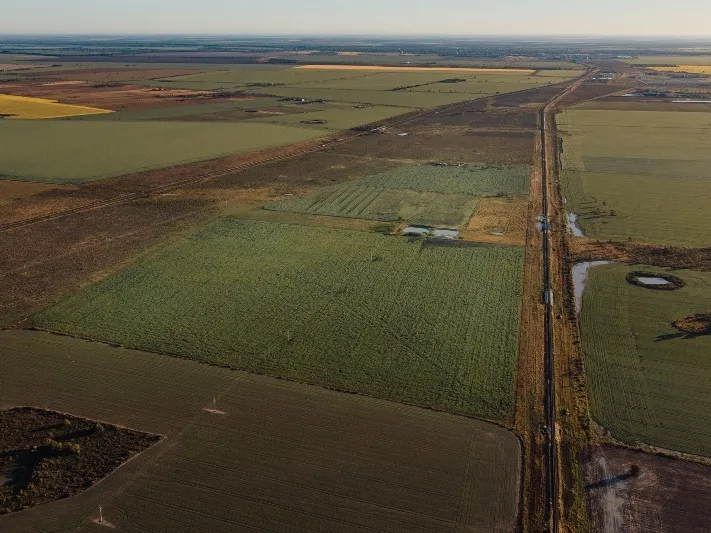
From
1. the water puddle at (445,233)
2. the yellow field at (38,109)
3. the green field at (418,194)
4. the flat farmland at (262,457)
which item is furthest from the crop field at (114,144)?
the flat farmland at (262,457)

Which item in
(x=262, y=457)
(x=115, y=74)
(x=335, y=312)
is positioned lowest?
(x=262, y=457)

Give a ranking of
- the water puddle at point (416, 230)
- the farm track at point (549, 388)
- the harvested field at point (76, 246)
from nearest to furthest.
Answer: the farm track at point (549, 388), the harvested field at point (76, 246), the water puddle at point (416, 230)

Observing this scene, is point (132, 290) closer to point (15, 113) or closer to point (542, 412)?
point (542, 412)

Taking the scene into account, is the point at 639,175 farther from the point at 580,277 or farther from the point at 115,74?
the point at 115,74

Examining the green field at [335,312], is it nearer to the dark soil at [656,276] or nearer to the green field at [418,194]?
the dark soil at [656,276]

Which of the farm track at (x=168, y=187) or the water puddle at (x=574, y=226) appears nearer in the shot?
the water puddle at (x=574, y=226)

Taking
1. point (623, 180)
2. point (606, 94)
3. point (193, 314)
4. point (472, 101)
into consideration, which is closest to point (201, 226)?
point (193, 314)

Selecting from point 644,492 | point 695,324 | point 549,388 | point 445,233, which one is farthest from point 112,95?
point 644,492
